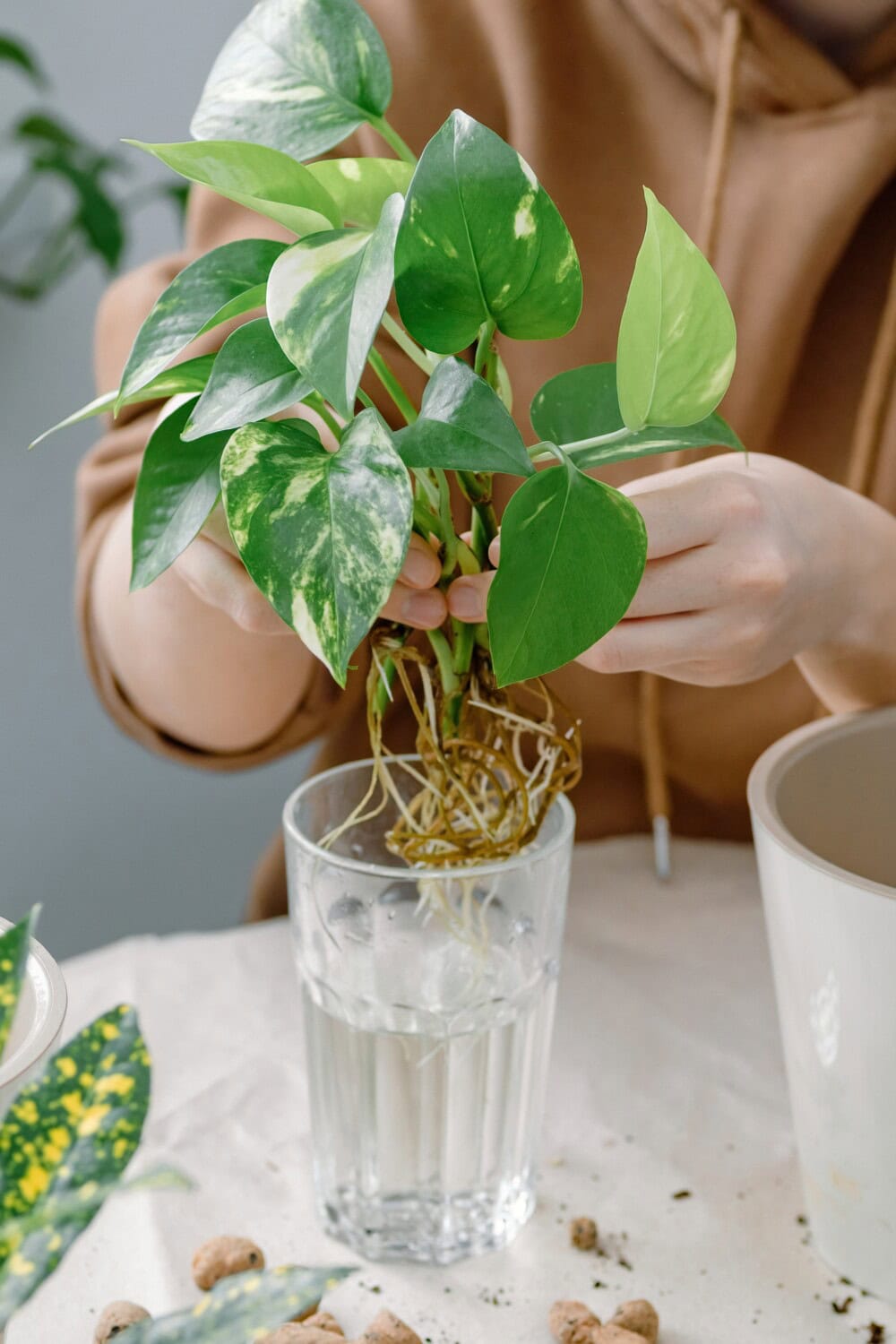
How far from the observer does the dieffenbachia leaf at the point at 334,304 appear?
21 centimetres

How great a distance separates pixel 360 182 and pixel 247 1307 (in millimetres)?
229

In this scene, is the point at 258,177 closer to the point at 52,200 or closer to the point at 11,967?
the point at 11,967

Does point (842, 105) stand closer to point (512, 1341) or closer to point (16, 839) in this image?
point (512, 1341)

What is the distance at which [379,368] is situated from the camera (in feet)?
0.99

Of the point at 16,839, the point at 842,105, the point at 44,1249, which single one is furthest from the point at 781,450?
the point at 16,839

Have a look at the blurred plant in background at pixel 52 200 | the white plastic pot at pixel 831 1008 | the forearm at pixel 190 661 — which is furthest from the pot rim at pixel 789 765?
the blurred plant in background at pixel 52 200

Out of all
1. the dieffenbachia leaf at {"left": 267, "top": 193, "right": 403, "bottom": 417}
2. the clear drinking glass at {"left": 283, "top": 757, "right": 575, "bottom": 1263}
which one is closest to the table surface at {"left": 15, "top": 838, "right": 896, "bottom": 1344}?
the clear drinking glass at {"left": 283, "top": 757, "right": 575, "bottom": 1263}

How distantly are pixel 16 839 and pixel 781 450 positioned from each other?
0.84m

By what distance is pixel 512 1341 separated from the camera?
32 cm

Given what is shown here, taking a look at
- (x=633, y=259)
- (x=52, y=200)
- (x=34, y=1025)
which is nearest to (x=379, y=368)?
(x=34, y=1025)

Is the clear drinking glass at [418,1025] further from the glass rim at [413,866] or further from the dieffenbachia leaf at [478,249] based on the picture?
the dieffenbachia leaf at [478,249]

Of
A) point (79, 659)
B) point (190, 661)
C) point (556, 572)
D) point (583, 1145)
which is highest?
point (556, 572)

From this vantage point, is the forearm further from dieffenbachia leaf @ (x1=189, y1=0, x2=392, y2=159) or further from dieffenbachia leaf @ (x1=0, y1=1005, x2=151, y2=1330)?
dieffenbachia leaf @ (x1=0, y1=1005, x2=151, y2=1330)

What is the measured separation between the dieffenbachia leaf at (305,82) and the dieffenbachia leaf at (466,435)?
0.09 metres
